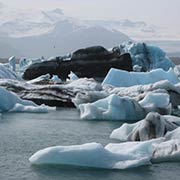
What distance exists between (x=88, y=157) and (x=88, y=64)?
27918 mm

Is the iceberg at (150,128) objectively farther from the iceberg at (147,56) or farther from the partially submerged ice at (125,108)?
the iceberg at (147,56)

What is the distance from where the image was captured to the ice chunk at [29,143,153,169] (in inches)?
363

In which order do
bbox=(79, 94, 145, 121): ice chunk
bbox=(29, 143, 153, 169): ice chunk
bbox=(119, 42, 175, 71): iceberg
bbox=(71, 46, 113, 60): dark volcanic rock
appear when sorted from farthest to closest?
bbox=(119, 42, 175, 71): iceberg, bbox=(71, 46, 113, 60): dark volcanic rock, bbox=(79, 94, 145, 121): ice chunk, bbox=(29, 143, 153, 169): ice chunk

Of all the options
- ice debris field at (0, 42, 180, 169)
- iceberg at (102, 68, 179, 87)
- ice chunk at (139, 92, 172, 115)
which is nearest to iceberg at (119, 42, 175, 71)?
ice debris field at (0, 42, 180, 169)

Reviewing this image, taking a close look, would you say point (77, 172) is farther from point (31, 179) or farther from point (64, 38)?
point (64, 38)

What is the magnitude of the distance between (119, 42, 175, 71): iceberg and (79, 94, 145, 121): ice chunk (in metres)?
20.7

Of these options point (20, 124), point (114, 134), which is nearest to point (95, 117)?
point (20, 124)

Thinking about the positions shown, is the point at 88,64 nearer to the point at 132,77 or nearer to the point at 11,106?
the point at 132,77

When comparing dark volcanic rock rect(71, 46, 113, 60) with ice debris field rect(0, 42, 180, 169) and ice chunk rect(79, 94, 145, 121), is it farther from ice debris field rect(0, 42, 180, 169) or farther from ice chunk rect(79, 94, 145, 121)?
ice chunk rect(79, 94, 145, 121)

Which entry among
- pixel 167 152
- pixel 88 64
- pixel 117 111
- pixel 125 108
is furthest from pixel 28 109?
pixel 88 64

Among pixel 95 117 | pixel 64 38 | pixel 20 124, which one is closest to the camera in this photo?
pixel 20 124

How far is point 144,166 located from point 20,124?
260 inches

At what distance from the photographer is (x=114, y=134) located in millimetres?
12883

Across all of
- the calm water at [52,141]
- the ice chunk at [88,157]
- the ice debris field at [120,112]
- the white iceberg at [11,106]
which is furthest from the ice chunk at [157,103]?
the ice chunk at [88,157]
